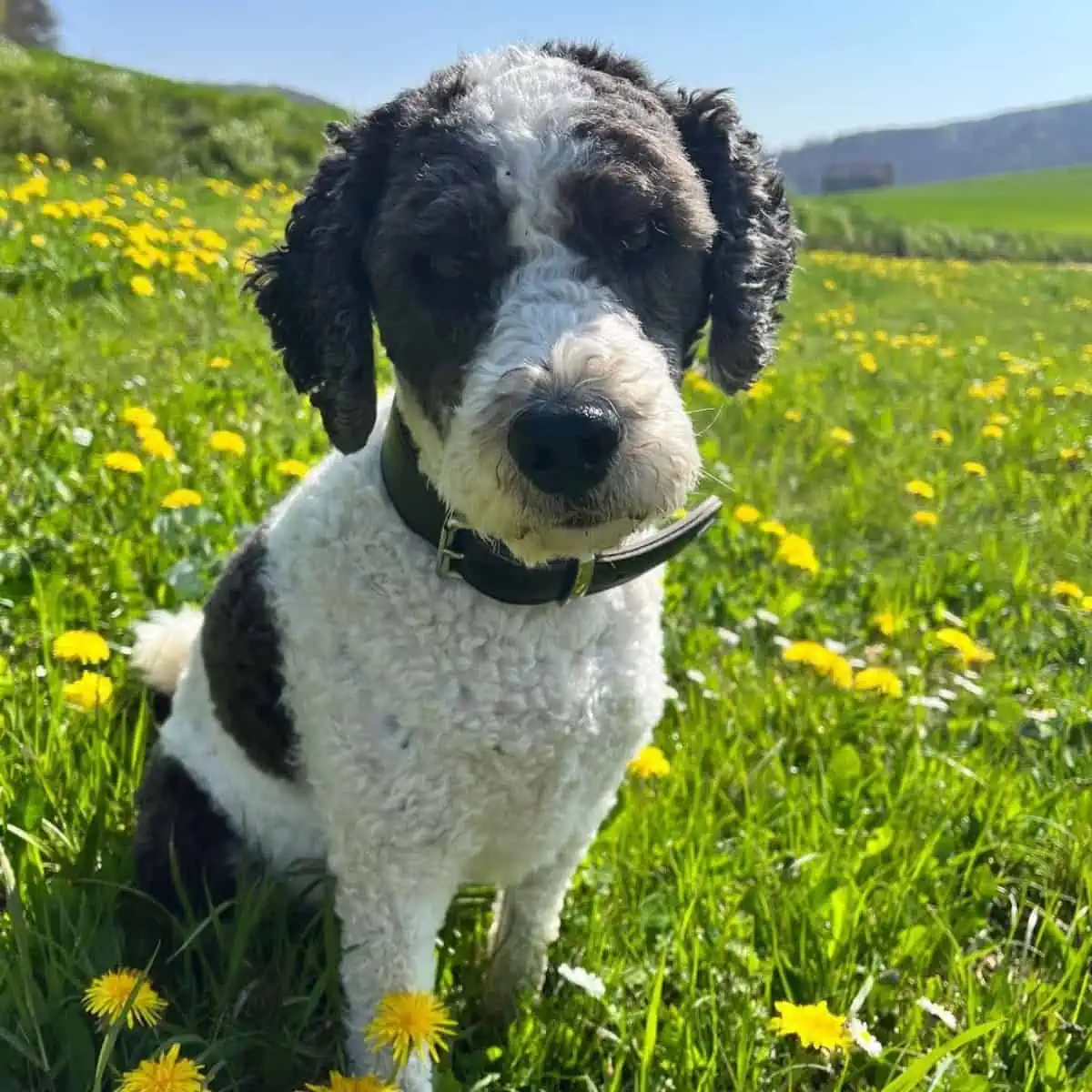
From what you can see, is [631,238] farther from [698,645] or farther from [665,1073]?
[698,645]

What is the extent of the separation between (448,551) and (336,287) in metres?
0.56

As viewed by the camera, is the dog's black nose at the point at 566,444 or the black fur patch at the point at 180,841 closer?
the dog's black nose at the point at 566,444

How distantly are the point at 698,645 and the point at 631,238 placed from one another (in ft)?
5.97

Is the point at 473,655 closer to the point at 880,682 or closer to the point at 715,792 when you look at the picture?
the point at 715,792

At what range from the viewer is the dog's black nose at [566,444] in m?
1.63

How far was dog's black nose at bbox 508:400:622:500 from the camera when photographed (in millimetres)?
1635

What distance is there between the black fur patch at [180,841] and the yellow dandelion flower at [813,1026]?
1192 mm

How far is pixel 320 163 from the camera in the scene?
215cm

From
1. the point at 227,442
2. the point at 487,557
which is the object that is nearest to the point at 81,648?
the point at 487,557

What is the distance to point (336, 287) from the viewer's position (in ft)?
6.68

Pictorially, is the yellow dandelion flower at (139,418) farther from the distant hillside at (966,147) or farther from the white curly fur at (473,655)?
the distant hillside at (966,147)

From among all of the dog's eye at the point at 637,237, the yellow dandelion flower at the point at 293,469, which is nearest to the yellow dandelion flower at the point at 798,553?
the yellow dandelion flower at the point at 293,469

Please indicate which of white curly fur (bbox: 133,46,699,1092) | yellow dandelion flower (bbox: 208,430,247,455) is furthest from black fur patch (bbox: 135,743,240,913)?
yellow dandelion flower (bbox: 208,430,247,455)

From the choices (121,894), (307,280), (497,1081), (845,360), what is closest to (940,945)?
(497,1081)
